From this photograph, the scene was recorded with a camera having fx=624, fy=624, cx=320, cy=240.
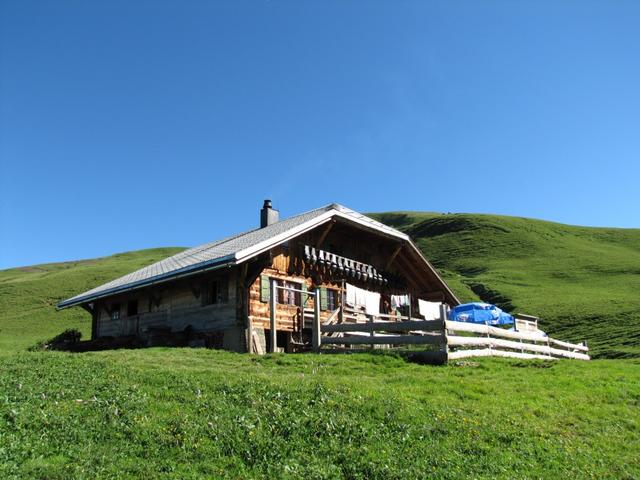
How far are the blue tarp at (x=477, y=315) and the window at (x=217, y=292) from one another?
14.4 metres

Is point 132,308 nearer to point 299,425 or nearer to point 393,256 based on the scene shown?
point 393,256

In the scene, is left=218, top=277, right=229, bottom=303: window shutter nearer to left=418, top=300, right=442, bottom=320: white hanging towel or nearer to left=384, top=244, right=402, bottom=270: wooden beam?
left=384, top=244, right=402, bottom=270: wooden beam

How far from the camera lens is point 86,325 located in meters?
54.6

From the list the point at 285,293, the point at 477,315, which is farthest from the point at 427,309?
the point at 285,293

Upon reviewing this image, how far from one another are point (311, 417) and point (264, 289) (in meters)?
13.7

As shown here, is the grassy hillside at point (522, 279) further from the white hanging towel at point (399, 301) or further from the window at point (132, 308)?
the white hanging towel at point (399, 301)

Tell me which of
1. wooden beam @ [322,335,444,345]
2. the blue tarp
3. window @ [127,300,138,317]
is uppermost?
window @ [127,300,138,317]

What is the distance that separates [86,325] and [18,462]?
48995 mm

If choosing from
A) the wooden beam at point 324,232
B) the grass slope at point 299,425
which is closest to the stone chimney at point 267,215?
the wooden beam at point 324,232

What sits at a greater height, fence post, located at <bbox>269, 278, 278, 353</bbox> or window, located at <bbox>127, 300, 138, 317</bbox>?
window, located at <bbox>127, 300, 138, 317</bbox>

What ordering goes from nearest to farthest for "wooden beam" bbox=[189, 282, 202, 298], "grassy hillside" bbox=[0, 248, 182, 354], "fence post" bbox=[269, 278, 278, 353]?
1. "fence post" bbox=[269, 278, 278, 353]
2. "wooden beam" bbox=[189, 282, 202, 298]
3. "grassy hillside" bbox=[0, 248, 182, 354]

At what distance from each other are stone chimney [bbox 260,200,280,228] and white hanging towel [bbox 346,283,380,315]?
7358 millimetres

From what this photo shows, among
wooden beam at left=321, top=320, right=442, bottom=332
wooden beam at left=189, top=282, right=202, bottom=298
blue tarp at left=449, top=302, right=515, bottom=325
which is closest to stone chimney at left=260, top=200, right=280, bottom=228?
wooden beam at left=189, top=282, right=202, bottom=298

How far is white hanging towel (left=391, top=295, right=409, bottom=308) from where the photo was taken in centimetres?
3197
